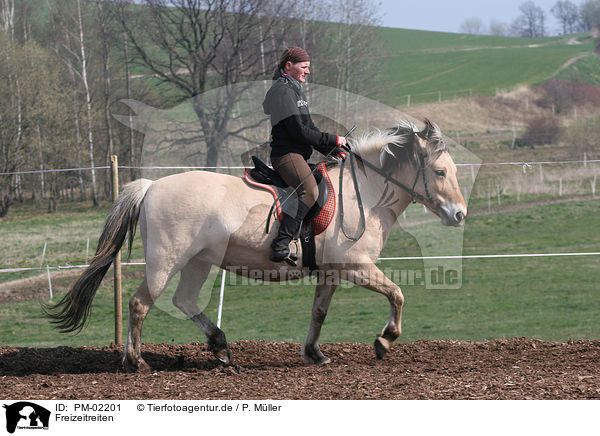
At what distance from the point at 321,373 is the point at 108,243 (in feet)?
7.44

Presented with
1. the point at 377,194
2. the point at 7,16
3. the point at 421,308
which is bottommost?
the point at 421,308

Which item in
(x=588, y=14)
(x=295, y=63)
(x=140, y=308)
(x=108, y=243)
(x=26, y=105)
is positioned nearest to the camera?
(x=295, y=63)

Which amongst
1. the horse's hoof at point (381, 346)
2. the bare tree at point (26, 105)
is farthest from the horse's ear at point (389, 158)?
the bare tree at point (26, 105)

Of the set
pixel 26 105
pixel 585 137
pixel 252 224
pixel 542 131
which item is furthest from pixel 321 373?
pixel 542 131

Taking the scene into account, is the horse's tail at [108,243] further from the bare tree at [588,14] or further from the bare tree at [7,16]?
the bare tree at [588,14]

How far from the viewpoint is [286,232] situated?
525cm

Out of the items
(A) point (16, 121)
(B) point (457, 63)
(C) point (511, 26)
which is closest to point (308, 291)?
(A) point (16, 121)

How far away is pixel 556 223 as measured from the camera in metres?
19.4

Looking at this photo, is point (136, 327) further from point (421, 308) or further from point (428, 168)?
point (421, 308)

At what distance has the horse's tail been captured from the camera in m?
5.75

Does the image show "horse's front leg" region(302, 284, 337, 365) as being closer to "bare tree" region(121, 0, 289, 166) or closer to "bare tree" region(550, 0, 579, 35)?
"bare tree" region(121, 0, 289, 166)

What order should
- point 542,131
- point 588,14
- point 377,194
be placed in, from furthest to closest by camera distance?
point 588,14 < point 542,131 < point 377,194

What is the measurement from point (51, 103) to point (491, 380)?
2373 cm
